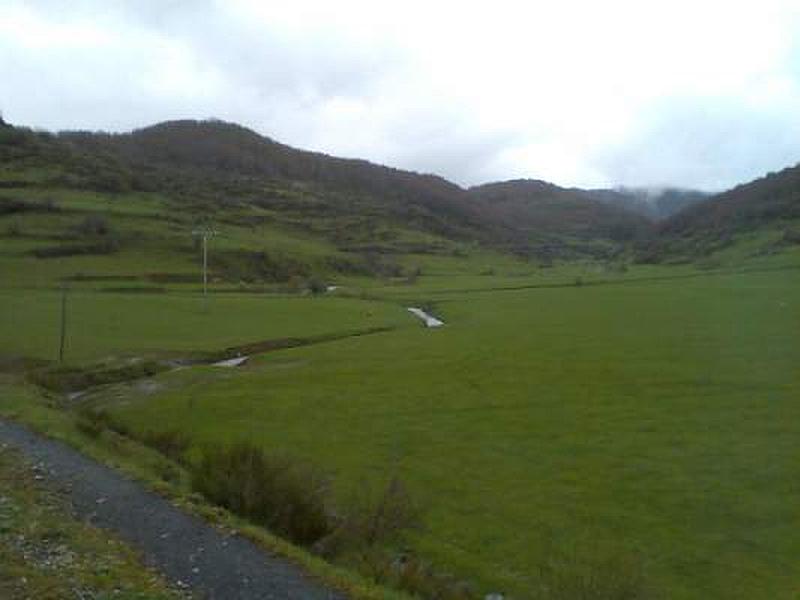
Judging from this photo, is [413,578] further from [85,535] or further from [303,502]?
[85,535]

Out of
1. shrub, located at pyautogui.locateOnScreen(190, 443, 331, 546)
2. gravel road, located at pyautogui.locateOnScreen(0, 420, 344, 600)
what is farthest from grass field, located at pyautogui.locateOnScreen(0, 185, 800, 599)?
gravel road, located at pyautogui.locateOnScreen(0, 420, 344, 600)

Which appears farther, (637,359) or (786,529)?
(637,359)

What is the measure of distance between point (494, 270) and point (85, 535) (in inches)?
6327

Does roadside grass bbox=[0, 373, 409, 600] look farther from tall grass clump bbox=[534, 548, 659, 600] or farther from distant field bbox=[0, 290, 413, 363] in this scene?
distant field bbox=[0, 290, 413, 363]

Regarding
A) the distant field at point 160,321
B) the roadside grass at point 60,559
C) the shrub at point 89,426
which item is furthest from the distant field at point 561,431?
the roadside grass at point 60,559

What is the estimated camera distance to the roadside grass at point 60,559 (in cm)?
1282

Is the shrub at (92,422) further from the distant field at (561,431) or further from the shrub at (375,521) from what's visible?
the shrub at (375,521)

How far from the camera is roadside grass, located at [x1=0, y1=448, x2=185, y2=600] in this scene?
1282 cm

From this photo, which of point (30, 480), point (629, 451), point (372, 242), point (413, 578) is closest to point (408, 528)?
point (413, 578)

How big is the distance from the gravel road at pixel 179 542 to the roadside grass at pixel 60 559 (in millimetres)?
446

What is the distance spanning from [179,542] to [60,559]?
7.48 feet

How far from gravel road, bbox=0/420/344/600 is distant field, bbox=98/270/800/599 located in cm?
677

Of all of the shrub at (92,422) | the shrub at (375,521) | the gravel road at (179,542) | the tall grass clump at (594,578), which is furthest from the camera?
the shrub at (92,422)

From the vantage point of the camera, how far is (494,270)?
174125 millimetres
